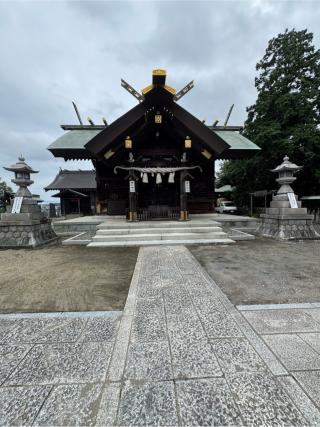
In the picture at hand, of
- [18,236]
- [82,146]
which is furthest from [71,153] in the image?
[18,236]

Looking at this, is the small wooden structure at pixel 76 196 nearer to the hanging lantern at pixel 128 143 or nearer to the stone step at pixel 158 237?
the hanging lantern at pixel 128 143

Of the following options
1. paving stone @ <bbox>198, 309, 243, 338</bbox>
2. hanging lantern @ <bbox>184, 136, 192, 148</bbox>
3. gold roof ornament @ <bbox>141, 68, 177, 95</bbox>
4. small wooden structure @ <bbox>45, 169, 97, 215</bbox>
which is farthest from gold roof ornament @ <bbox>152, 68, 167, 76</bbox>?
small wooden structure @ <bbox>45, 169, 97, 215</bbox>

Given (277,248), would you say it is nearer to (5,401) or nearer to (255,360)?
(255,360)

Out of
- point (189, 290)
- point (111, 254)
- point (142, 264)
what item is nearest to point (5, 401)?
point (189, 290)

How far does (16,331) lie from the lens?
2.43 metres

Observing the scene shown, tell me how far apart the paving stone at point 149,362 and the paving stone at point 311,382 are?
1108 mm

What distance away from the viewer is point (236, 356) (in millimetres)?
1956

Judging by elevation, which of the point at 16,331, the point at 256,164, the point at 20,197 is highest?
the point at 256,164

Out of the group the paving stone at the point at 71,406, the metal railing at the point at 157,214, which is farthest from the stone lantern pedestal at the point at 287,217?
the paving stone at the point at 71,406

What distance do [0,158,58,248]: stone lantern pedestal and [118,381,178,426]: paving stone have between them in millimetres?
7275

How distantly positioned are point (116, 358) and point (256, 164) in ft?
59.4

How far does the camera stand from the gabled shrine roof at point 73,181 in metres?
26.2

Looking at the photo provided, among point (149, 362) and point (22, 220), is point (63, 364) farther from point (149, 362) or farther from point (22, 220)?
point (22, 220)

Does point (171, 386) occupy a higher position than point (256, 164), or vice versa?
point (256, 164)
